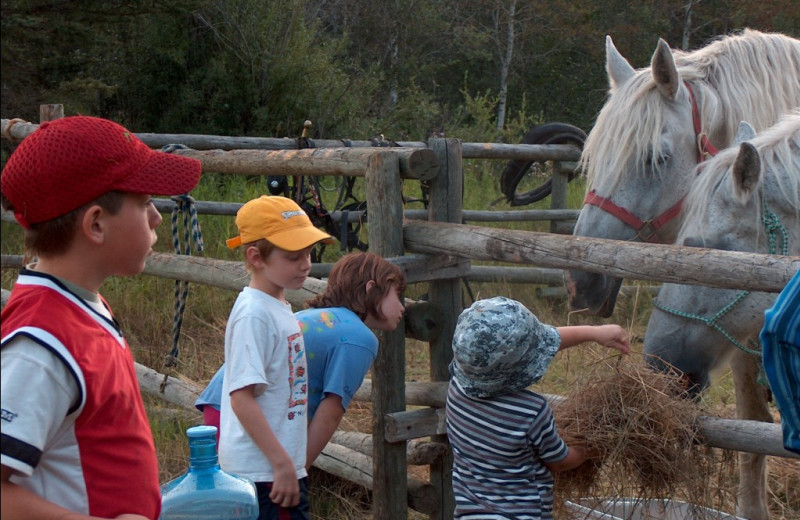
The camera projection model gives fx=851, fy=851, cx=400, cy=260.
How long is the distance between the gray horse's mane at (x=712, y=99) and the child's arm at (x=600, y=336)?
1.40m

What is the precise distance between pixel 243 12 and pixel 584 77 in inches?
475

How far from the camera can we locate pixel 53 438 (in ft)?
4.25

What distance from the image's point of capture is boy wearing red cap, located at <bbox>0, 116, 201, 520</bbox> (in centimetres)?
123

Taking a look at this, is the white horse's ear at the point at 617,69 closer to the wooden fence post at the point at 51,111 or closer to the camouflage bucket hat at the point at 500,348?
the camouflage bucket hat at the point at 500,348

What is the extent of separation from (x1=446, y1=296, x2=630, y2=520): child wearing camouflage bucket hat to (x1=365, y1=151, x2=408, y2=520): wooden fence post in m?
0.72

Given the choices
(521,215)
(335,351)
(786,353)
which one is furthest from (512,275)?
(786,353)

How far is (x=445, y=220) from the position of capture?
A: 3205 millimetres

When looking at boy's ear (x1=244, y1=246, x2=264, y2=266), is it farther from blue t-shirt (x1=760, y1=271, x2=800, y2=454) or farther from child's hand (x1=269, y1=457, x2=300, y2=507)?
blue t-shirt (x1=760, y1=271, x2=800, y2=454)

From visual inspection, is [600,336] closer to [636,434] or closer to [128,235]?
[636,434]

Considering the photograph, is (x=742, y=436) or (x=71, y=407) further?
(x=742, y=436)

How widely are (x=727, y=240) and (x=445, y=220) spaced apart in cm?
100

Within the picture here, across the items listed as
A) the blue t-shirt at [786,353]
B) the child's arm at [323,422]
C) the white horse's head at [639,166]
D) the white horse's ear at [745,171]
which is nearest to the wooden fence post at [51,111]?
the white horse's head at [639,166]

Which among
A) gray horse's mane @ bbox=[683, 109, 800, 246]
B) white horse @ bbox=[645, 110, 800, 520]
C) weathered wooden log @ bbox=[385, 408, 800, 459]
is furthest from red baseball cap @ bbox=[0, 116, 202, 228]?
gray horse's mane @ bbox=[683, 109, 800, 246]

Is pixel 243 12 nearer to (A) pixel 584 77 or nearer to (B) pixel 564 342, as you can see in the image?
(B) pixel 564 342
